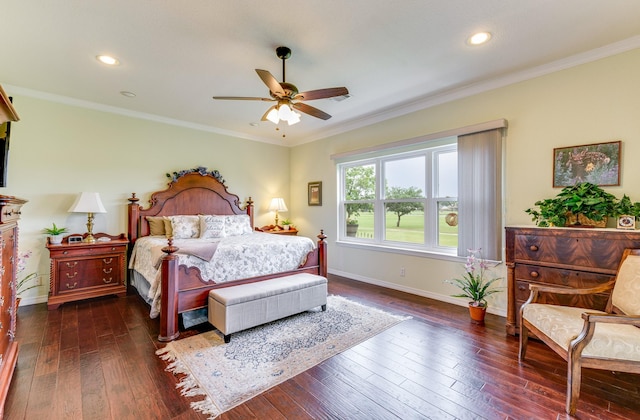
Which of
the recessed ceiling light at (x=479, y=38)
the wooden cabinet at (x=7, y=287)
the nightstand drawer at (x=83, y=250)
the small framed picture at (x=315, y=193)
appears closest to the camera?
the wooden cabinet at (x=7, y=287)

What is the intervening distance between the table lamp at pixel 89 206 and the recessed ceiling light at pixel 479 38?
180 inches

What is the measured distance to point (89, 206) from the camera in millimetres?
3637

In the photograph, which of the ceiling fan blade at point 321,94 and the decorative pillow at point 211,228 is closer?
the ceiling fan blade at point 321,94

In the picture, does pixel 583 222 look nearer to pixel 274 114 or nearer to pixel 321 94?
pixel 321 94

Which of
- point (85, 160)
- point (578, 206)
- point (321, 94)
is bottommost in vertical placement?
point (578, 206)

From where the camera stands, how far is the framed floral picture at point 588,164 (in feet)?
8.37

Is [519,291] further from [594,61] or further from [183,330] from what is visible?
[183,330]

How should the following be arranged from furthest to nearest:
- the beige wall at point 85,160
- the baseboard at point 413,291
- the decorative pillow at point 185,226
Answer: the decorative pillow at point 185,226 < the beige wall at point 85,160 < the baseboard at point 413,291

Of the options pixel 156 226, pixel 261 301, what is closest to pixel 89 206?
pixel 156 226

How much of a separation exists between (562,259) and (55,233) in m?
5.48

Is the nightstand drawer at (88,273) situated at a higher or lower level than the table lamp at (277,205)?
lower

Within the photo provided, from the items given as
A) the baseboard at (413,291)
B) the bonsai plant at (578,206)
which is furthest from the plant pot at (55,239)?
the bonsai plant at (578,206)

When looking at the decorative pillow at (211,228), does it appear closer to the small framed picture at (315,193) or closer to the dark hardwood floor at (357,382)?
the dark hardwood floor at (357,382)

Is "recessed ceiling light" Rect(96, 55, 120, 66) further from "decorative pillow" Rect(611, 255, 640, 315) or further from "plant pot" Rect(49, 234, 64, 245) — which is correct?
"decorative pillow" Rect(611, 255, 640, 315)
